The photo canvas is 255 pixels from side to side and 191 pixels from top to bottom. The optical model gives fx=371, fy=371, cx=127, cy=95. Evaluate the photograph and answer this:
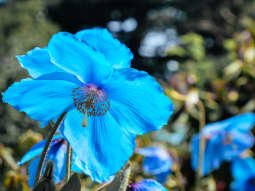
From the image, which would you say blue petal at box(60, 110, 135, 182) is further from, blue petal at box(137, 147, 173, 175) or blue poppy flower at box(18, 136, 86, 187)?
blue petal at box(137, 147, 173, 175)

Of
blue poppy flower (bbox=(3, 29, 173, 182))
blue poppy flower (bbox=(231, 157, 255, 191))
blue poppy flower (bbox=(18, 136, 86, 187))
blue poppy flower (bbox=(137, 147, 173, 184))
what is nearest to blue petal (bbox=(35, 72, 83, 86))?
blue poppy flower (bbox=(3, 29, 173, 182))

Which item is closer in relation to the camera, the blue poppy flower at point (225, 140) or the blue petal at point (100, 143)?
the blue petal at point (100, 143)

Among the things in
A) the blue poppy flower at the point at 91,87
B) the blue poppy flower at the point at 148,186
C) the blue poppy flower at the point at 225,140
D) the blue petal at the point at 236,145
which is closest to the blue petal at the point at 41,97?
the blue poppy flower at the point at 91,87

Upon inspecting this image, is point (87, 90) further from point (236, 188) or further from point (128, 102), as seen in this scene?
point (236, 188)

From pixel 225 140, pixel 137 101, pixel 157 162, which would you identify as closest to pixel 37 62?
pixel 137 101

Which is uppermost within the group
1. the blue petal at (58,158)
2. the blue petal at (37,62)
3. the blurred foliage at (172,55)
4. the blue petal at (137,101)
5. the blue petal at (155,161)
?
the blue petal at (37,62)

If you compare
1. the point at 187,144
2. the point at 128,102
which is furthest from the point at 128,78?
the point at 187,144

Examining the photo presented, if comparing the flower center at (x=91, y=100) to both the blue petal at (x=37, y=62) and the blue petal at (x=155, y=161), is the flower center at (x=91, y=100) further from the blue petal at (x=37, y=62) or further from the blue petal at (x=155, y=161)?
the blue petal at (x=155, y=161)
